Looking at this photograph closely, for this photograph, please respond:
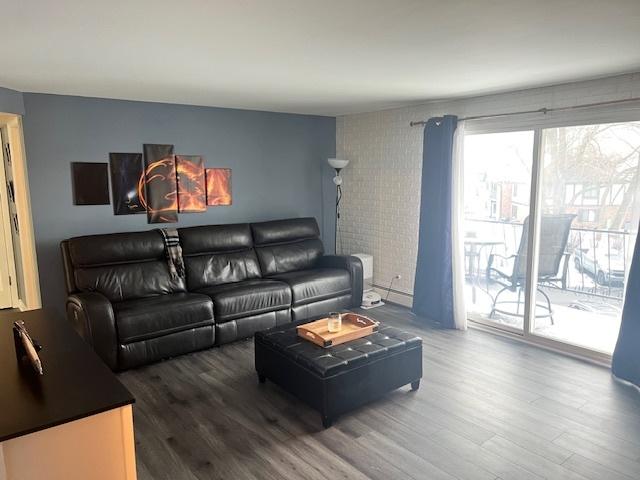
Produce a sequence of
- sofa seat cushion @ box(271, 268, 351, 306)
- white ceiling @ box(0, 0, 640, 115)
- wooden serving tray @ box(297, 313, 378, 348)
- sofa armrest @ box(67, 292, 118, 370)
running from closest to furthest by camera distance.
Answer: white ceiling @ box(0, 0, 640, 115)
wooden serving tray @ box(297, 313, 378, 348)
sofa armrest @ box(67, 292, 118, 370)
sofa seat cushion @ box(271, 268, 351, 306)

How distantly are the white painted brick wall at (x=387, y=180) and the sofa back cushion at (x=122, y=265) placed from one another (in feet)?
8.02

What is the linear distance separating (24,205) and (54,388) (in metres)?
3.27

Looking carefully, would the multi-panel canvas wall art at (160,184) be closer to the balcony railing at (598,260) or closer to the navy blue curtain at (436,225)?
the navy blue curtain at (436,225)

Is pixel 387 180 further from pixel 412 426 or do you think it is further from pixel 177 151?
pixel 412 426

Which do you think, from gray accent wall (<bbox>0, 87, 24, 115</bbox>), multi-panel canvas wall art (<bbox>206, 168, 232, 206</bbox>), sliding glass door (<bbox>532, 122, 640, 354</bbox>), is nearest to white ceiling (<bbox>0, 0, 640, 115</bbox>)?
gray accent wall (<bbox>0, 87, 24, 115</bbox>)

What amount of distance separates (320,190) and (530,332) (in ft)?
10.1

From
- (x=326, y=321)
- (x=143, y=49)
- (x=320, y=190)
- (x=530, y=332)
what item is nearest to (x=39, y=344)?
(x=143, y=49)

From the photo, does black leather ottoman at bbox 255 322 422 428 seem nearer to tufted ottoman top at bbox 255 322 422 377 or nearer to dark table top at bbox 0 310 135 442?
tufted ottoman top at bbox 255 322 422 377

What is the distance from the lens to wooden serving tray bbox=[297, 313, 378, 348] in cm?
314

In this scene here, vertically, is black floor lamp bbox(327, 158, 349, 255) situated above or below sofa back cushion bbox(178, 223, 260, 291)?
above

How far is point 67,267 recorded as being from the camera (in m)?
4.02

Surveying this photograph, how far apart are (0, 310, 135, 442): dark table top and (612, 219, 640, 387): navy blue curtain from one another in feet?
11.4

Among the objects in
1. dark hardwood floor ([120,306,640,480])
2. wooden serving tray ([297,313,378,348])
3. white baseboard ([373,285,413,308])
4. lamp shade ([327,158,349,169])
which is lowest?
dark hardwood floor ([120,306,640,480])

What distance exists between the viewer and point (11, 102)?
383 centimetres
